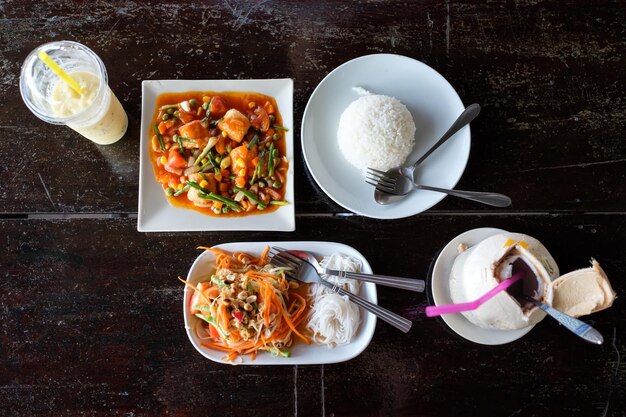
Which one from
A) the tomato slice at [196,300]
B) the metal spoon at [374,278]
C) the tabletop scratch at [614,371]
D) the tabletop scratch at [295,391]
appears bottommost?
the tabletop scratch at [295,391]

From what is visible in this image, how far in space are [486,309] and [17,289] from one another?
1.66 m

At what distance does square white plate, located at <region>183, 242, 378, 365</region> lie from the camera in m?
1.76

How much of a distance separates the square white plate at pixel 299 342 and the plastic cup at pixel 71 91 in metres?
0.61

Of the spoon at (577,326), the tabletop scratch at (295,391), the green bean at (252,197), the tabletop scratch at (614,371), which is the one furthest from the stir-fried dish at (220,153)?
the tabletop scratch at (614,371)

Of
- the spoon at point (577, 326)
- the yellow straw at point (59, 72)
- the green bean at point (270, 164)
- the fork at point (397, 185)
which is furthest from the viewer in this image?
the green bean at point (270, 164)

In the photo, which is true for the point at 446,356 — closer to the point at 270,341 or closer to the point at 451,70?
the point at 270,341

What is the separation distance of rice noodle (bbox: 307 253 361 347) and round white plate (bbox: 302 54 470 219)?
0.20 m

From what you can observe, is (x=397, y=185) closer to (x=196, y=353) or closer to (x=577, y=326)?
(x=577, y=326)

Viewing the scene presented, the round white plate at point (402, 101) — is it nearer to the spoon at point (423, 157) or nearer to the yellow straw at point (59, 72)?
the spoon at point (423, 157)

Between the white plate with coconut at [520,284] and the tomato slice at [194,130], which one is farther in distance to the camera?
the tomato slice at [194,130]

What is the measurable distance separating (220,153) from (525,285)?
3.74ft

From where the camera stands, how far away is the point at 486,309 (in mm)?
1619

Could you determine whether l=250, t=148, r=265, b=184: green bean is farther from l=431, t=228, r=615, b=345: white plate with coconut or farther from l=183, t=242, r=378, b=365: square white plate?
l=431, t=228, r=615, b=345: white plate with coconut

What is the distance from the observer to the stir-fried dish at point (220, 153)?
1.89m
